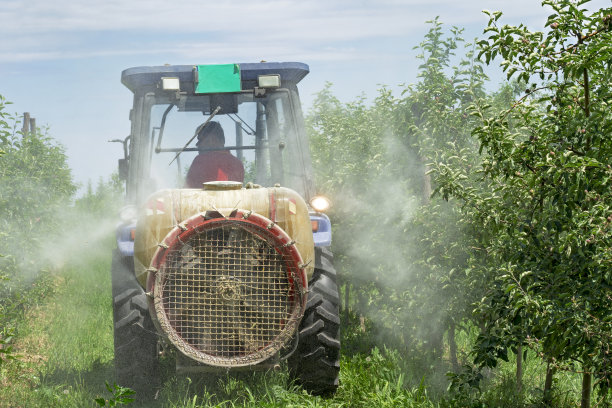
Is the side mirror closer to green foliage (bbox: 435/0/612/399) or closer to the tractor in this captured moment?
the tractor

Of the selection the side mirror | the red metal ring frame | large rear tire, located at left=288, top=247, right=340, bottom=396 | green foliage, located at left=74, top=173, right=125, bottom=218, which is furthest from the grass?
green foliage, located at left=74, top=173, right=125, bottom=218

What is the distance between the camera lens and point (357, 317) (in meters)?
10.1

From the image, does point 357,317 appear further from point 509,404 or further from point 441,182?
point 441,182

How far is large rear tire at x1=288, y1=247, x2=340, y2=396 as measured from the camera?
534 centimetres

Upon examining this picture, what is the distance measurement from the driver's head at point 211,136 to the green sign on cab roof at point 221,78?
0.30 metres

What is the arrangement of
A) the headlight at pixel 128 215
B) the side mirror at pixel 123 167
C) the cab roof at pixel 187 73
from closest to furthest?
the headlight at pixel 128 215 < the cab roof at pixel 187 73 < the side mirror at pixel 123 167

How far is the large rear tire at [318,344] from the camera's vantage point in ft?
17.5

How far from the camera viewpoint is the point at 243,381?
559cm

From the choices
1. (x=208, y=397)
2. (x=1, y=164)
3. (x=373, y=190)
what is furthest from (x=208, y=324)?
(x=1, y=164)

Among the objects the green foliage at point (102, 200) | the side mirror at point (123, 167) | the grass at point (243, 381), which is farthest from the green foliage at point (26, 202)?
the green foliage at point (102, 200)

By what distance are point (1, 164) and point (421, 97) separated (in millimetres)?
6863

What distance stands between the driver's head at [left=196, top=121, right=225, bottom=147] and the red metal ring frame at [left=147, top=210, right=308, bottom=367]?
1.67 m

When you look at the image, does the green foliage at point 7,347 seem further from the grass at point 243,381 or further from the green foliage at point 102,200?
the green foliage at point 102,200

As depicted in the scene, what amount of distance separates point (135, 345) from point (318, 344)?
1.34 meters
